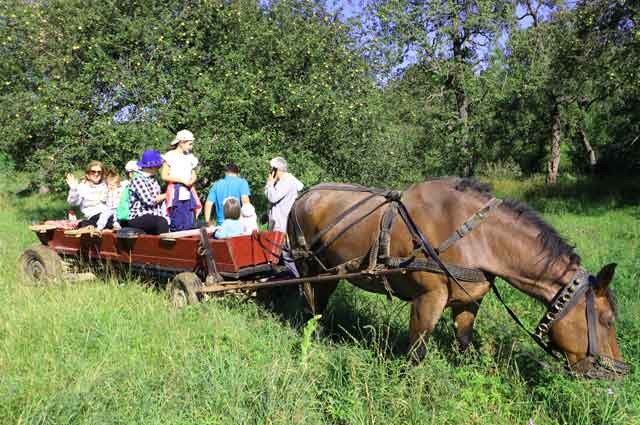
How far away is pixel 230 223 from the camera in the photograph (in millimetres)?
5449

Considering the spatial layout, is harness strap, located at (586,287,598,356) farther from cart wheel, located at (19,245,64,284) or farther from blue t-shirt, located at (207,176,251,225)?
cart wheel, located at (19,245,64,284)

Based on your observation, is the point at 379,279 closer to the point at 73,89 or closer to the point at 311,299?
the point at 311,299

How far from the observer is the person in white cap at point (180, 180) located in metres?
5.74

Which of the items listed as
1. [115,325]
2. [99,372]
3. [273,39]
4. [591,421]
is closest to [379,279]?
[591,421]

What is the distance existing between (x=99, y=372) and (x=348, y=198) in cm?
252

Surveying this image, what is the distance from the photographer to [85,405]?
2910mm

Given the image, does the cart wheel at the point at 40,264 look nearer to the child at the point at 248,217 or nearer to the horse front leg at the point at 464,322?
the child at the point at 248,217

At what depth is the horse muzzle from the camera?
2902 mm

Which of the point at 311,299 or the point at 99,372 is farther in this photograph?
the point at 311,299

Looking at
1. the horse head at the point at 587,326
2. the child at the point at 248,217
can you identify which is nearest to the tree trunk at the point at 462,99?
the child at the point at 248,217

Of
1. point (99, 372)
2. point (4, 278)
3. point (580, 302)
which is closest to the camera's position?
point (580, 302)

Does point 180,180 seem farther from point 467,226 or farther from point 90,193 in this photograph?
point 467,226

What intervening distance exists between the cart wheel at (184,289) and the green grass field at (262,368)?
5.3 inches

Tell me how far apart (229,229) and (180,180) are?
3.06 feet
